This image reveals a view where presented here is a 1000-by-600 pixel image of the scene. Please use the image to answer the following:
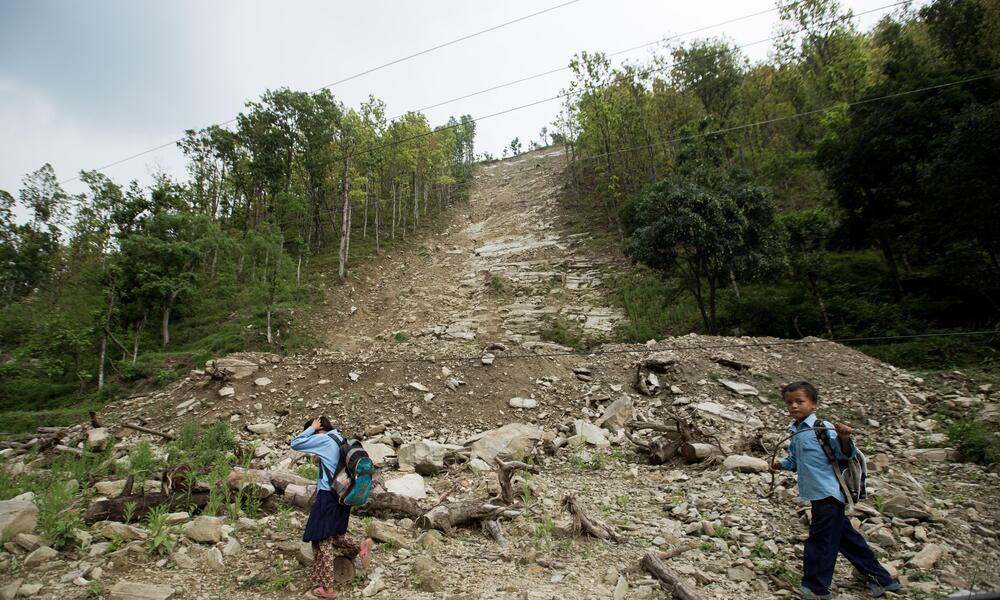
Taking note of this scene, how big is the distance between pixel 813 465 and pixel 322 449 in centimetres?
404

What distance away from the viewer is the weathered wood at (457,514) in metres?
4.80

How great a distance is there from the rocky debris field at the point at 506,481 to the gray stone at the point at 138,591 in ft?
0.07

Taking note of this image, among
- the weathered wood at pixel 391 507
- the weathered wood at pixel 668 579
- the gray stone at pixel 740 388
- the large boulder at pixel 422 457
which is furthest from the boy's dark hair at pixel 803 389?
the gray stone at pixel 740 388

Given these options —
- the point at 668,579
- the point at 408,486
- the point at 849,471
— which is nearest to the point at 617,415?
the point at 408,486

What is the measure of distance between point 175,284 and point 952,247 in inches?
1121

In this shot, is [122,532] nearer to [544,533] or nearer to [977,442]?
[544,533]

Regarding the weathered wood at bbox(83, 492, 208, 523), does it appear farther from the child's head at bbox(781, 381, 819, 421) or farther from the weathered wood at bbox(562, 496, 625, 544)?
the child's head at bbox(781, 381, 819, 421)

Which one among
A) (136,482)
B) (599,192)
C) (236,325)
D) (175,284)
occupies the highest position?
(599,192)

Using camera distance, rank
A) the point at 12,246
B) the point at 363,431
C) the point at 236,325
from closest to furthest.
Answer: the point at 363,431, the point at 236,325, the point at 12,246

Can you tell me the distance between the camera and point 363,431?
891cm

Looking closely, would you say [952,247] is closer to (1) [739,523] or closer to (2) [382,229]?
(1) [739,523]

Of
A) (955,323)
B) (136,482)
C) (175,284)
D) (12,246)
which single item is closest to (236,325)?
(175,284)

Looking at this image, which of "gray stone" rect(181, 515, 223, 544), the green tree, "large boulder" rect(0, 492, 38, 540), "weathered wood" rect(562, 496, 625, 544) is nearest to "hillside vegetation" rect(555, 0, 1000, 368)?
the green tree

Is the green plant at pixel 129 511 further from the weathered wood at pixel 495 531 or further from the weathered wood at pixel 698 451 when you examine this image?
the weathered wood at pixel 698 451
